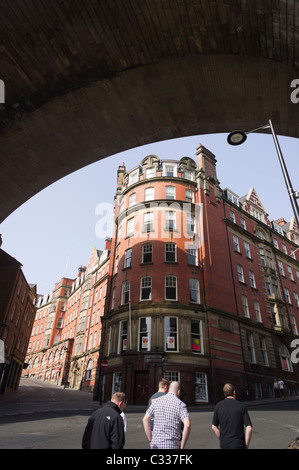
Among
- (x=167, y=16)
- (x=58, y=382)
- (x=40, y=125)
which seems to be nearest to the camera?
(x=167, y=16)

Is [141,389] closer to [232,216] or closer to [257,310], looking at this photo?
[257,310]

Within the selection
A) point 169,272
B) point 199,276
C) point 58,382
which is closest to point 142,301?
point 169,272

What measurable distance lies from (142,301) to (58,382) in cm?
3693

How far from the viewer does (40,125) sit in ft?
21.3

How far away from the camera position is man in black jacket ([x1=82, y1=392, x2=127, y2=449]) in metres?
3.33

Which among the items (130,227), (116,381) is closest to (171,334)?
(116,381)

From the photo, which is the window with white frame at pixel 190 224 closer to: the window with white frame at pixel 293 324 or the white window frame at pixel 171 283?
the white window frame at pixel 171 283

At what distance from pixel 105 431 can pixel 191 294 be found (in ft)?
71.8

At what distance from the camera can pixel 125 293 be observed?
84.5ft

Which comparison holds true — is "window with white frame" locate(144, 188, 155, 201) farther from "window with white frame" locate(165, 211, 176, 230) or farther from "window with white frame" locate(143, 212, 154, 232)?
"window with white frame" locate(165, 211, 176, 230)

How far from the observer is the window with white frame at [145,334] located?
22230mm

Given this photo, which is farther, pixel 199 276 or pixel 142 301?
pixel 199 276
